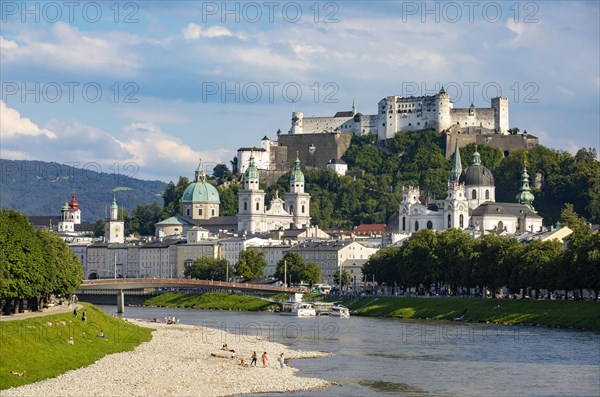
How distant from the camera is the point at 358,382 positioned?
56656 millimetres

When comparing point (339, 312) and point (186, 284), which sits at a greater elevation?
point (186, 284)

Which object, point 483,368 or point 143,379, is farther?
point 483,368

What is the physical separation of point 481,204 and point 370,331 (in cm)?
9261

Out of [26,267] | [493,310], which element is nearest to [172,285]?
[493,310]

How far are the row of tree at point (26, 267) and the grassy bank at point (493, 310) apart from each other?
26907 millimetres

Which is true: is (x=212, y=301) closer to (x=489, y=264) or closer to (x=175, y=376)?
(x=489, y=264)

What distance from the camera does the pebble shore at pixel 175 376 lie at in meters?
50.3

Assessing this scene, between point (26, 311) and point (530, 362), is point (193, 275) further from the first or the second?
point (530, 362)

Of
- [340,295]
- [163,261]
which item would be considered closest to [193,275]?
[163,261]

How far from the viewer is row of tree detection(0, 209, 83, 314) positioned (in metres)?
67.1

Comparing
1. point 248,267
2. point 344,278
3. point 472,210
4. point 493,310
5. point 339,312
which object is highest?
point 472,210

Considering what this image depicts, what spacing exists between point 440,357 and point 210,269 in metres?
96.0

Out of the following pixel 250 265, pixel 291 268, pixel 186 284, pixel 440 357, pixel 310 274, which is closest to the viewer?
pixel 440 357

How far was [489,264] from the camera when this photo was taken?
103 metres
